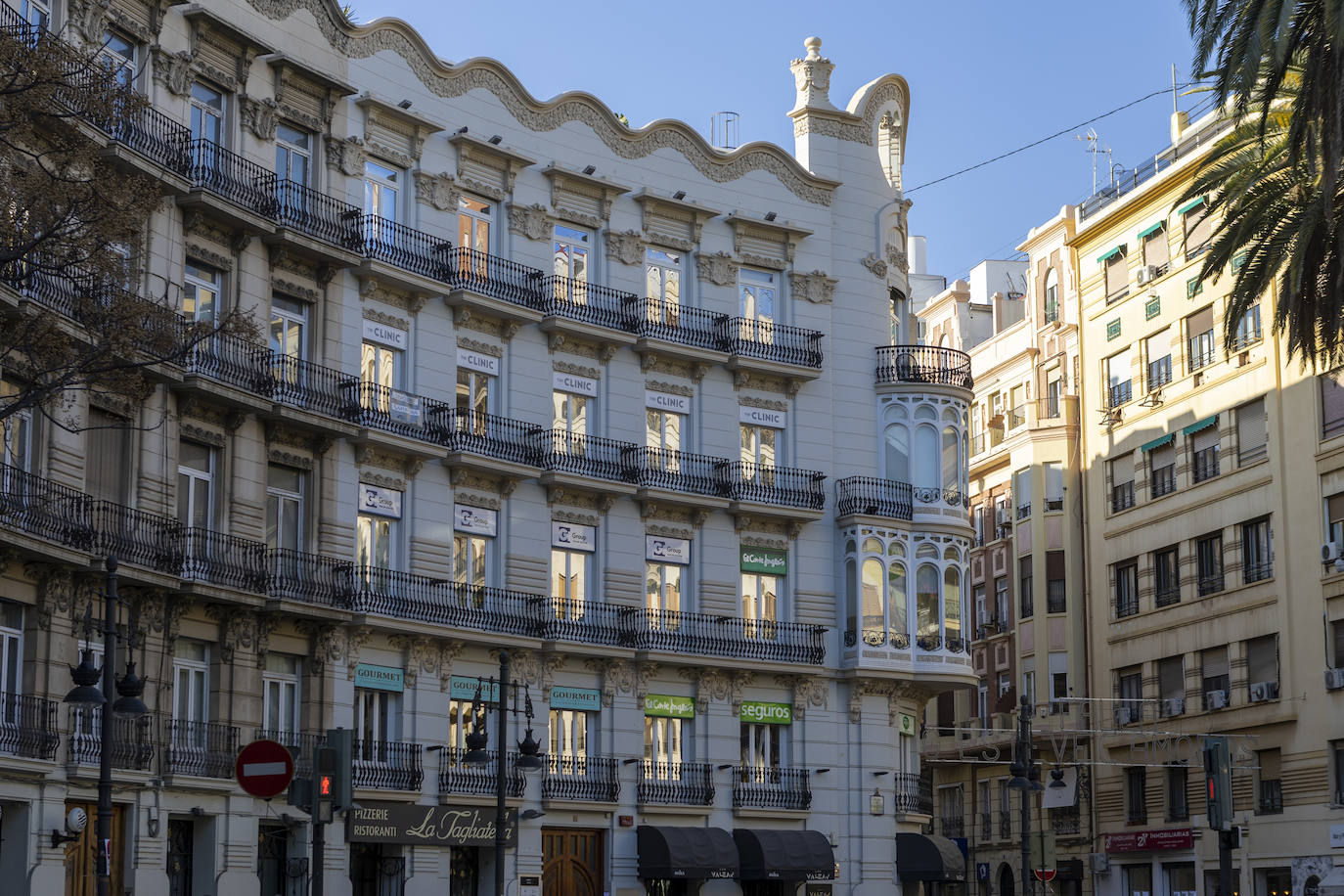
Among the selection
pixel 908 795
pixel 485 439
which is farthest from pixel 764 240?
pixel 908 795

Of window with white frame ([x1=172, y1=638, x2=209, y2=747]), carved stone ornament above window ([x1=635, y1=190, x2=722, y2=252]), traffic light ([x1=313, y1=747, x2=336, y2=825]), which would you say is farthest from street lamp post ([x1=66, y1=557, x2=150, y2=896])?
carved stone ornament above window ([x1=635, y1=190, x2=722, y2=252])

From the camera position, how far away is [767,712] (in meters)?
44.7

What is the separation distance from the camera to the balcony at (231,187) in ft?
115

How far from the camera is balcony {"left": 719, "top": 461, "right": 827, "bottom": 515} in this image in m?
44.8

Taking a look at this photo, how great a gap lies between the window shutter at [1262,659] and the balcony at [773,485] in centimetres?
1573

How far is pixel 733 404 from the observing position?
151 feet

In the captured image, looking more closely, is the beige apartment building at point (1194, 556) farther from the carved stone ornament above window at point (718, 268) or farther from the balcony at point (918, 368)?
the carved stone ornament above window at point (718, 268)

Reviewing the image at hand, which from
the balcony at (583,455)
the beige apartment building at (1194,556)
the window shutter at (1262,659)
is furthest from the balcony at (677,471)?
the window shutter at (1262,659)

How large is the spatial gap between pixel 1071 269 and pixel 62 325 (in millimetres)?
43579

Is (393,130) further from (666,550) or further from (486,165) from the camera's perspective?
(666,550)

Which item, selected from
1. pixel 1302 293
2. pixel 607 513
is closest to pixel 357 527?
pixel 607 513

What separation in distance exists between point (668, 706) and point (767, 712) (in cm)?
271

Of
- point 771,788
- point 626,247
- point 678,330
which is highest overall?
point 626,247

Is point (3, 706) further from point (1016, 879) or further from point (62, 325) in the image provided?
point (1016, 879)
